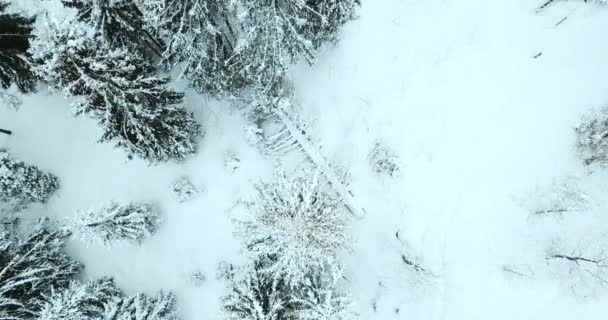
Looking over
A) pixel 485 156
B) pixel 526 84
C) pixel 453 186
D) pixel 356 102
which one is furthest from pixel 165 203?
pixel 526 84

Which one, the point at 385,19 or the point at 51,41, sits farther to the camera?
the point at 385,19

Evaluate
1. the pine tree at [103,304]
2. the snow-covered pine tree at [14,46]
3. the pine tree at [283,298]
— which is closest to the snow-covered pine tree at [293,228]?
the pine tree at [283,298]

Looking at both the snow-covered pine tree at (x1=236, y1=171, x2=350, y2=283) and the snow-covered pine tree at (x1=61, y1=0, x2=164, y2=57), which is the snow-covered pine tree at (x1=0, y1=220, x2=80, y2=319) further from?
the snow-covered pine tree at (x1=61, y1=0, x2=164, y2=57)

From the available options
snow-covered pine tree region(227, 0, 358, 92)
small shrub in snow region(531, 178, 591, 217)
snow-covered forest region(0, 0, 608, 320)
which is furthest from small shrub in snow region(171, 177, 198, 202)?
small shrub in snow region(531, 178, 591, 217)

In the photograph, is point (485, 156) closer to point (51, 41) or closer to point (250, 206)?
point (250, 206)

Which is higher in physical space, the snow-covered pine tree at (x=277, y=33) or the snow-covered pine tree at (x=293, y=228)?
the snow-covered pine tree at (x=277, y=33)

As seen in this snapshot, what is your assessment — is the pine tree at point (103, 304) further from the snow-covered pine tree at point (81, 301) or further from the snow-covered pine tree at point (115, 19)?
the snow-covered pine tree at point (115, 19)
